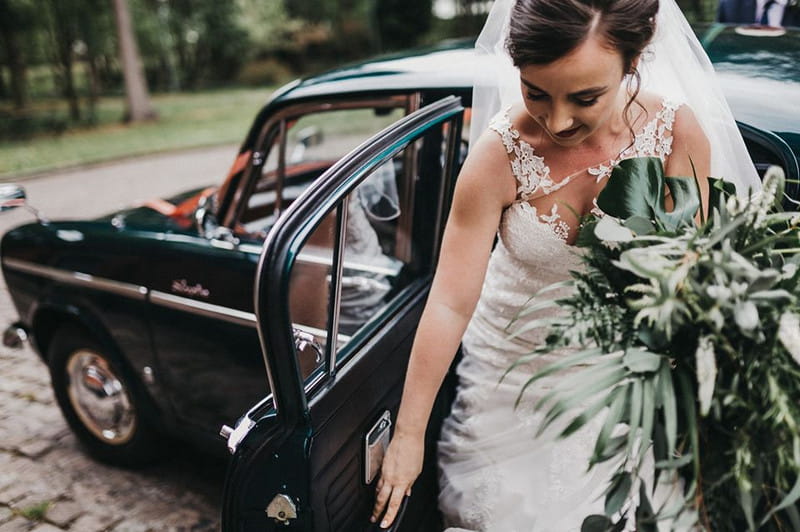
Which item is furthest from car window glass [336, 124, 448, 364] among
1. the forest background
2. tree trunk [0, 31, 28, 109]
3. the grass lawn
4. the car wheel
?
tree trunk [0, 31, 28, 109]

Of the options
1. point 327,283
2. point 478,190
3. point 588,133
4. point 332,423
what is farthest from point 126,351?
point 588,133

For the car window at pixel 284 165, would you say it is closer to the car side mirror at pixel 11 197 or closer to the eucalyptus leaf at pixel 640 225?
the car side mirror at pixel 11 197

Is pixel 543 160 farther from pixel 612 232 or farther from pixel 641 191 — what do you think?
pixel 612 232

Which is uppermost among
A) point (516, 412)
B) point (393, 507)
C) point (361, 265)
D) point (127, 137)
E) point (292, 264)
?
point (292, 264)

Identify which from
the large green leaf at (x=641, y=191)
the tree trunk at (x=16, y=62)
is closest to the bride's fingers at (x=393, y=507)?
the large green leaf at (x=641, y=191)

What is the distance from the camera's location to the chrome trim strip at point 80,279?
9.21 ft

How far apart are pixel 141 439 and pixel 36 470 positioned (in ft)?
2.05

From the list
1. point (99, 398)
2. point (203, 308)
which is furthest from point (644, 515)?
point (99, 398)

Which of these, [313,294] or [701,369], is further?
[313,294]

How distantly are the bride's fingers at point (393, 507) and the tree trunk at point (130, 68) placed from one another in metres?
19.3

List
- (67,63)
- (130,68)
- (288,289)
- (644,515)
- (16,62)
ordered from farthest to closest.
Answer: (16,62), (67,63), (130,68), (288,289), (644,515)

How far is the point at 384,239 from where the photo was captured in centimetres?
236

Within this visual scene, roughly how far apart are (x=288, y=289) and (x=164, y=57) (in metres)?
35.8

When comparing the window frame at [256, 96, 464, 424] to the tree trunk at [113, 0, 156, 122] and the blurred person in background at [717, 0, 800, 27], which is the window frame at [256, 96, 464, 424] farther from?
the tree trunk at [113, 0, 156, 122]
